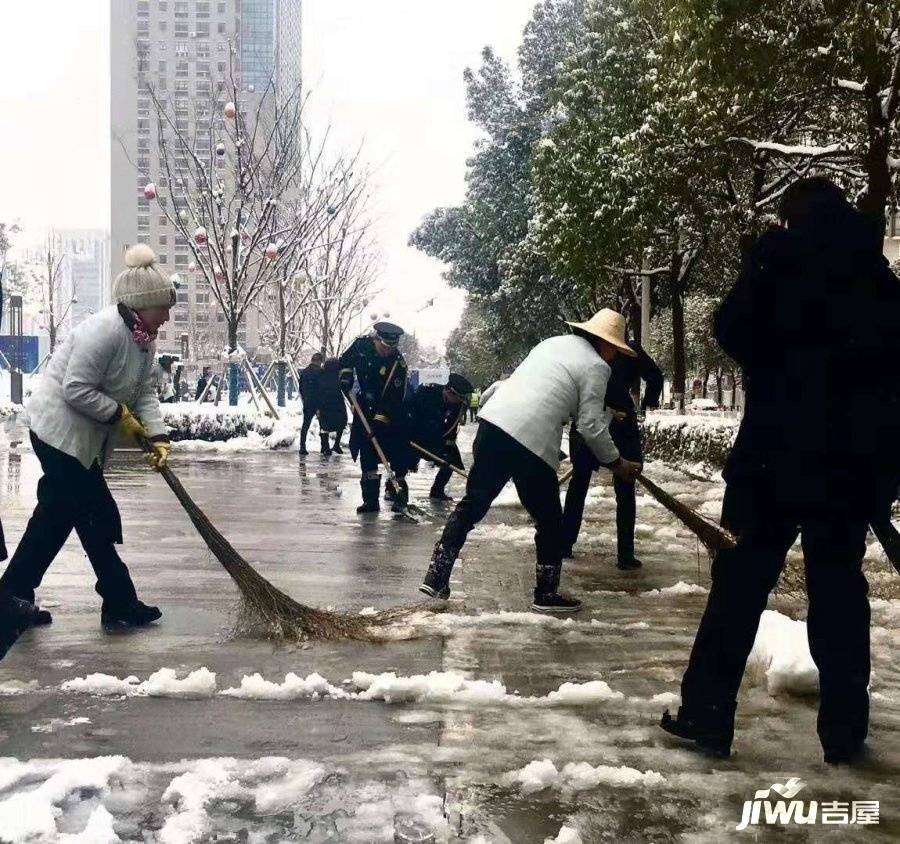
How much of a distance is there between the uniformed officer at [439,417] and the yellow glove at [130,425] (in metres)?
6.16

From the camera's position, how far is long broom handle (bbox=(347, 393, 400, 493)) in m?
10.5

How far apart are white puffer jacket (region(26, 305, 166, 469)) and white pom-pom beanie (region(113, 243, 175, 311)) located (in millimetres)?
85

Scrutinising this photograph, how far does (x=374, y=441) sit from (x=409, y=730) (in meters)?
6.76

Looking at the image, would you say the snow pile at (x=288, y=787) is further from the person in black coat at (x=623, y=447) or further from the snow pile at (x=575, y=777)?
the person in black coat at (x=623, y=447)

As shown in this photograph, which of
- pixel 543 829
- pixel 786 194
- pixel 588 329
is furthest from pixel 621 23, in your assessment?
pixel 543 829

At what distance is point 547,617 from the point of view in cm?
577

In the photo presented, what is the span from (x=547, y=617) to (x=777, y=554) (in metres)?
2.24

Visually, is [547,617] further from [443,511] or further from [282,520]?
[443,511]

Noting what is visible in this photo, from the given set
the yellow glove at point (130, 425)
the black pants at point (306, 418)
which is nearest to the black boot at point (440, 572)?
the yellow glove at point (130, 425)

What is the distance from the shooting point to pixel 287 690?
4262mm

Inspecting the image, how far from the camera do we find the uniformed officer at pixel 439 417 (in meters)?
11.7

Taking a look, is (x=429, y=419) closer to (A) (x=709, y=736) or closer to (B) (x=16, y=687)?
(B) (x=16, y=687)

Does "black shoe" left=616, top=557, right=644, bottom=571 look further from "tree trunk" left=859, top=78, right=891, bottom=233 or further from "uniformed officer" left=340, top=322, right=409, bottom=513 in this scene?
"tree trunk" left=859, top=78, right=891, bottom=233

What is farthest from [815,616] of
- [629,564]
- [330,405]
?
[330,405]
